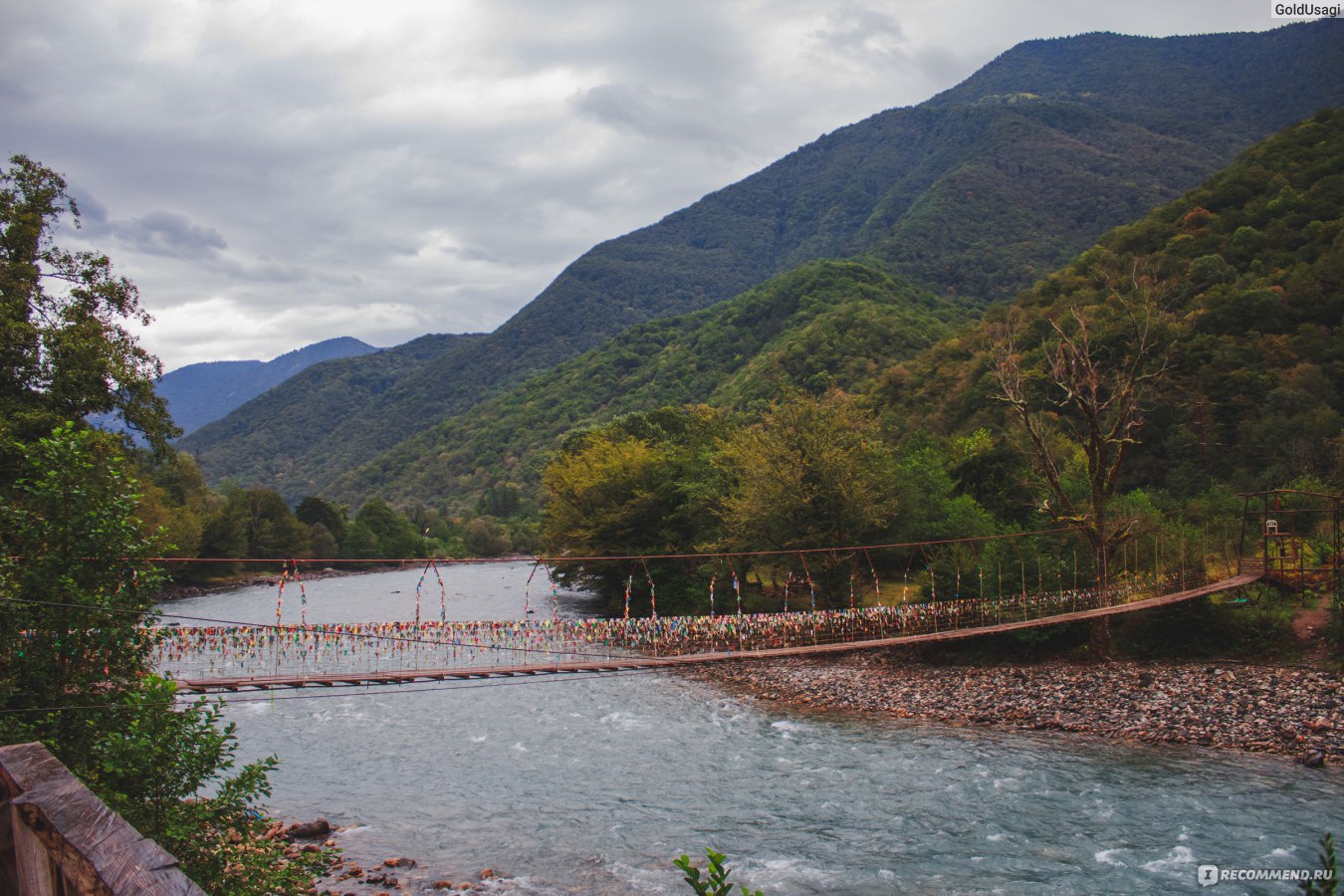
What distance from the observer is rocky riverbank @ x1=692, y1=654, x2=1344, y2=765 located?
17547 millimetres

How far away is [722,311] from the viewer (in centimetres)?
12481

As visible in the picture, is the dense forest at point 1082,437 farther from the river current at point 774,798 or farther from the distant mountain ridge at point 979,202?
the distant mountain ridge at point 979,202

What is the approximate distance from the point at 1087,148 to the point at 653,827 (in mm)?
151440

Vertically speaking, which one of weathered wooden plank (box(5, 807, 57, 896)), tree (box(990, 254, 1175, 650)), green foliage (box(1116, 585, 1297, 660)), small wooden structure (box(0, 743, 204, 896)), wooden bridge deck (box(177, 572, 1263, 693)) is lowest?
green foliage (box(1116, 585, 1297, 660))

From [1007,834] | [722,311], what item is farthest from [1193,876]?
[722,311]

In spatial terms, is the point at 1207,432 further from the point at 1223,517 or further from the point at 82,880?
the point at 82,880

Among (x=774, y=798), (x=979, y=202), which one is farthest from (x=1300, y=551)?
(x=979, y=202)

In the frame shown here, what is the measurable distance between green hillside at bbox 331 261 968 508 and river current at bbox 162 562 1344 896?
48.2 metres

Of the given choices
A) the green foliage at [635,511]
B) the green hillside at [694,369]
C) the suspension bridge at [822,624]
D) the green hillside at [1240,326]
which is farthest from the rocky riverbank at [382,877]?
the green hillside at [694,369]

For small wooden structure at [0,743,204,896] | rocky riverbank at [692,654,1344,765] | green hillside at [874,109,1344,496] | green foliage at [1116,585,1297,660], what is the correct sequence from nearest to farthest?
small wooden structure at [0,743,204,896] → rocky riverbank at [692,654,1344,765] → green foliage at [1116,585,1297,660] → green hillside at [874,109,1344,496]

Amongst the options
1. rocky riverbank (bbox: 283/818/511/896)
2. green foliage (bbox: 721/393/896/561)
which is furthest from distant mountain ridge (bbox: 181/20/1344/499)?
rocky riverbank (bbox: 283/818/511/896)

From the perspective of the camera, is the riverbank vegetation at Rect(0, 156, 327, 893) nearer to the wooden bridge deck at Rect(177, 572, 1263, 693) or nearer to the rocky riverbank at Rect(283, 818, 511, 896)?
the rocky riverbank at Rect(283, 818, 511, 896)

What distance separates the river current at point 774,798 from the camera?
12.9 meters

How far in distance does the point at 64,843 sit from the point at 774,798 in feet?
52.6
